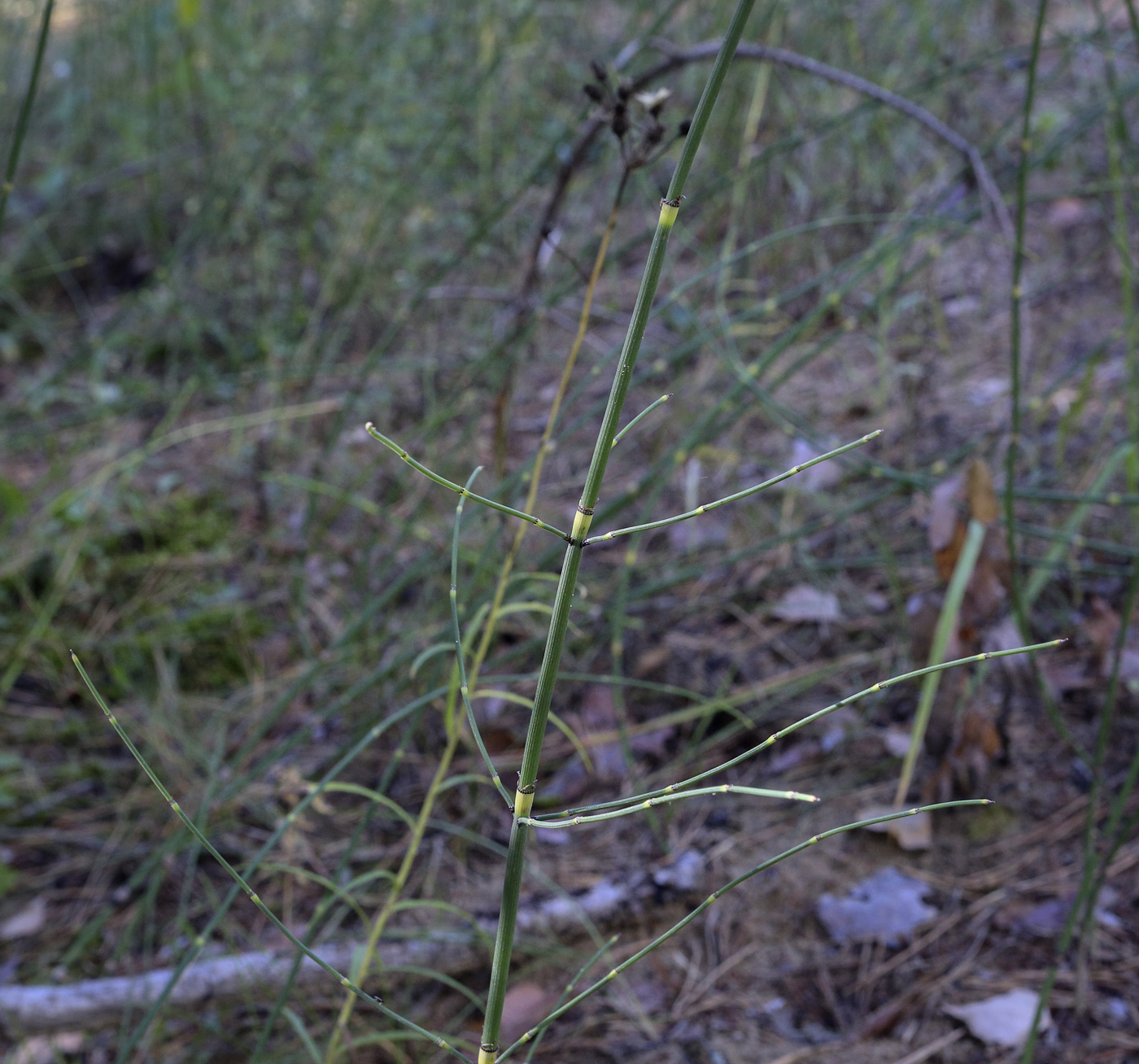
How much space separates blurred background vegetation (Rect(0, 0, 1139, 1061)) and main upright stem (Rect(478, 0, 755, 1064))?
0.36 m

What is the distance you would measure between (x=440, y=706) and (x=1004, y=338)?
1.58 metres

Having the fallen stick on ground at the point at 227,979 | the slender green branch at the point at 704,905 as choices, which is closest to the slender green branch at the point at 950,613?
the fallen stick on ground at the point at 227,979

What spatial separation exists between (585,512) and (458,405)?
4.94 feet

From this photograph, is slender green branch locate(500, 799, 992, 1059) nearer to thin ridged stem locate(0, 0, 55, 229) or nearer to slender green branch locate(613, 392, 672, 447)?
slender green branch locate(613, 392, 672, 447)

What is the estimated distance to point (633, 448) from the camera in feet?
7.01

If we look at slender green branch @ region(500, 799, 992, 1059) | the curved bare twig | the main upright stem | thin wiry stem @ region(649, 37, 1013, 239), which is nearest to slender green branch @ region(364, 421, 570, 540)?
the main upright stem

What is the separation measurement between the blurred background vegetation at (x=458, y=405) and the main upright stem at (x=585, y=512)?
358mm

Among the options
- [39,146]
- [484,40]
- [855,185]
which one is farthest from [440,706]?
[39,146]

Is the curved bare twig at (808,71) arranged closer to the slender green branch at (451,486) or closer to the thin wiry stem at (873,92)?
the thin wiry stem at (873,92)

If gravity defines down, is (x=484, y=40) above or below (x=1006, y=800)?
above

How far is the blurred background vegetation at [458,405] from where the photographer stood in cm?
141

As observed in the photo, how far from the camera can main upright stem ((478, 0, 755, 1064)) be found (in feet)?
1.61

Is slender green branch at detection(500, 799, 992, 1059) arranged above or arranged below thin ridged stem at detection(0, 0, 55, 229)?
below

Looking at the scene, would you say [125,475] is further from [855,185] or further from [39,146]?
[39,146]
